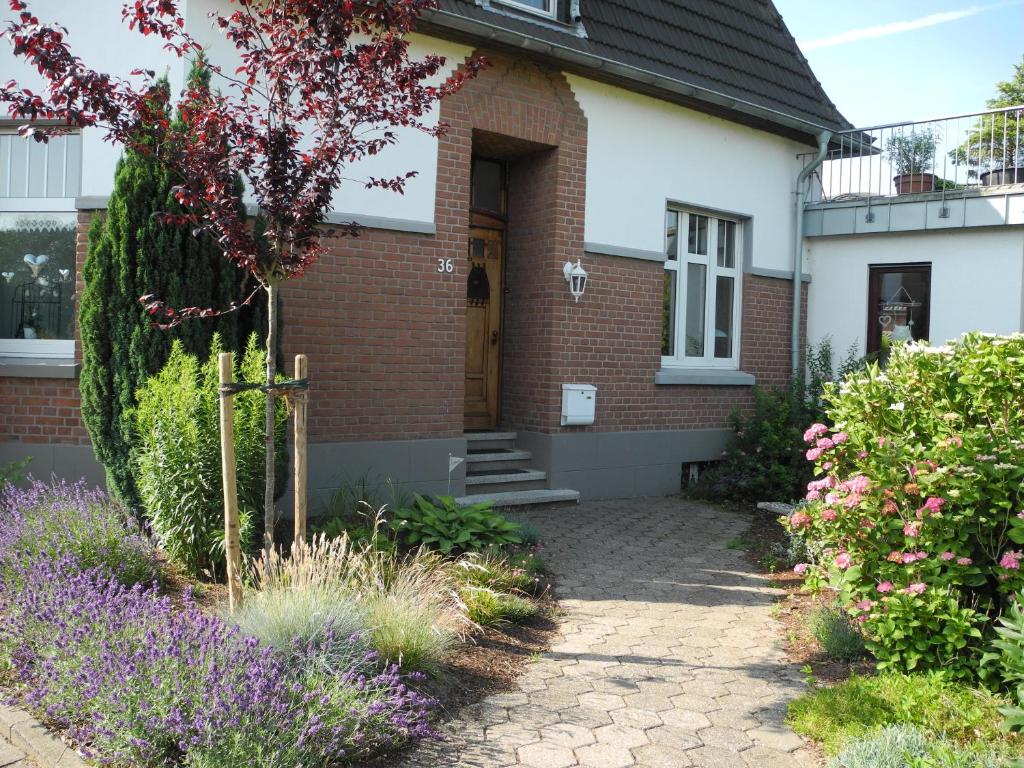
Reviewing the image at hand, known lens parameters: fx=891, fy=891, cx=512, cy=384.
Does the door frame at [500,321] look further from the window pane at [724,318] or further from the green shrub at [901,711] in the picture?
the green shrub at [901,711]

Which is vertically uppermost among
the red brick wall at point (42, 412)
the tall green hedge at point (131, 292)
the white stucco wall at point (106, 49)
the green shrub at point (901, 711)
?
the white stucco wall at point (106, 49)

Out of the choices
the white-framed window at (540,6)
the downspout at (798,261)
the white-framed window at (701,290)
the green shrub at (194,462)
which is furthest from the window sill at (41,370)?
the downspout at (798,261)

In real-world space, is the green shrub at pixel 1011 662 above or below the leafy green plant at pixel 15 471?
below

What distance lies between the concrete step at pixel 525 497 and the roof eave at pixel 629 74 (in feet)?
14.0

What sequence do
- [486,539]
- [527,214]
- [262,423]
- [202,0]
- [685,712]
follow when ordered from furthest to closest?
[527,214], [202,0], [486,539], [262,423], [685,712]

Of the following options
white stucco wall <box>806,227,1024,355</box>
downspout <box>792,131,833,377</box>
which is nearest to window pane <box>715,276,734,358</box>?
downspout <box>792,131,833,377</box>

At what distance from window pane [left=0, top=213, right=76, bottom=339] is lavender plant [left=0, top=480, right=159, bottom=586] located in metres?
1.98

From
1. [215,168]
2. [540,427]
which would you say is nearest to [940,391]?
[215,168]

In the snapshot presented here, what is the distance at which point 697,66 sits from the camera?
35.1 feet

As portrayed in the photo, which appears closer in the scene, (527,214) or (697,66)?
(527,214)

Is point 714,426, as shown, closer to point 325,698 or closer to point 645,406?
point 645,406

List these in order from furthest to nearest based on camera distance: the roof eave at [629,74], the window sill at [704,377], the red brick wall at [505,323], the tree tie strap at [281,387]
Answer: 1. the window sill at [704,377]
2. the roof eave at [629,74]
3. the red brick wall at [505,323]
4. the tree tie strap at [281,387]

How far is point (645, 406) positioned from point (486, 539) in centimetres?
411

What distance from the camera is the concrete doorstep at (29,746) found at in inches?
139
